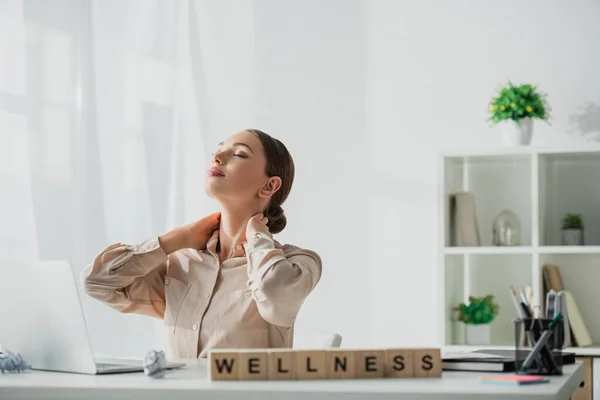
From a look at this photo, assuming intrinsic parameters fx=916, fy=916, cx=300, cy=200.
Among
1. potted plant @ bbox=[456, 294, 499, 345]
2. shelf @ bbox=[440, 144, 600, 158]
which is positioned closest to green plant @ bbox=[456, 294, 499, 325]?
potted plant @ bbox=[456, 294, 499, 345]

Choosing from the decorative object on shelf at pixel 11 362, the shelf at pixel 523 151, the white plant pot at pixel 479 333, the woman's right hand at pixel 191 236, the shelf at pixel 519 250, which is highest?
the shelf at pixel 523 151

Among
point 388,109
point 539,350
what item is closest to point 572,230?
point 388,109

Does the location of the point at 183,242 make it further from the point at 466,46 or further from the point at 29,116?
the point at 466,46

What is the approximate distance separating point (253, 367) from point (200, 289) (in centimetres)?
81

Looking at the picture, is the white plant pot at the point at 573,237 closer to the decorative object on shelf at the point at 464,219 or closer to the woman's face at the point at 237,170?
the decorative object on shelf at the point at 464,219

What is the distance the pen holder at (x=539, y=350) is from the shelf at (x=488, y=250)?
2.22 meters

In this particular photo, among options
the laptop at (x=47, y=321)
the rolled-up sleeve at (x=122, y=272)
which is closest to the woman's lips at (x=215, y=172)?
the rolled-up sleeve at (x=122, y=272)

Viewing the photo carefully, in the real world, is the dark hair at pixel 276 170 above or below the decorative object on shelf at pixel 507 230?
above

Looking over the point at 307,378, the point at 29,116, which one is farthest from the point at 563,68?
the point at 307,378

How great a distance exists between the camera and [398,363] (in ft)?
4.88

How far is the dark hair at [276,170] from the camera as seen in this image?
7.69 ft

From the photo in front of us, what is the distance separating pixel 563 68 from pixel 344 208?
121 centimetres

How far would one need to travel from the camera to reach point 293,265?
2.08 metres

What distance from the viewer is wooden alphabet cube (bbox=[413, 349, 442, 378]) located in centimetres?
149
